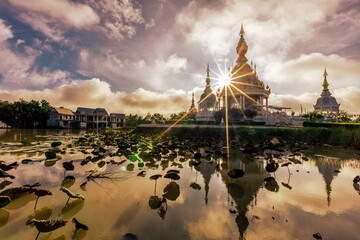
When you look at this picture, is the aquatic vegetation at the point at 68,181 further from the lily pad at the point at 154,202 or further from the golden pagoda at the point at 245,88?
the golden pagoda at the point at 245,88

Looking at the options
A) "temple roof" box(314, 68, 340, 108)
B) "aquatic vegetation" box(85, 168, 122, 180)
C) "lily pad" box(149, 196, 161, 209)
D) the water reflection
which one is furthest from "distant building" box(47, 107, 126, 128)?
"temple roof" box(314, 68, 340, 108)

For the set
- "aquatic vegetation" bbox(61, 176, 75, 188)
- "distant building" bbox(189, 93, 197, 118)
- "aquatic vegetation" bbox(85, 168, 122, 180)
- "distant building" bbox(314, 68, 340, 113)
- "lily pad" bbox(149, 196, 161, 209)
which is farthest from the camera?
"distant building" bbox(314, 68, 340, 113)

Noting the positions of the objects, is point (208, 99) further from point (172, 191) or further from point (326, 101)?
point (326, 101)

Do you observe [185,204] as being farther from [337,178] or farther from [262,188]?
[337,178]

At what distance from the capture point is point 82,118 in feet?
185

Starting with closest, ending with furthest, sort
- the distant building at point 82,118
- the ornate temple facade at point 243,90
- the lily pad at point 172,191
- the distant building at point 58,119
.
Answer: the lily pad at point 172,191
the ornate temple facade at point 243,90
the distant building at point 58,119
the distant building at point 82,118

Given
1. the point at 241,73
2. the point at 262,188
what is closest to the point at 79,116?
the point at 241,73

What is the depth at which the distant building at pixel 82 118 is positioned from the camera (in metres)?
52.0

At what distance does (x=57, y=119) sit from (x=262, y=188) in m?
63.2

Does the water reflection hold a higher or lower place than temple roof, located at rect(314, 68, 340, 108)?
lower

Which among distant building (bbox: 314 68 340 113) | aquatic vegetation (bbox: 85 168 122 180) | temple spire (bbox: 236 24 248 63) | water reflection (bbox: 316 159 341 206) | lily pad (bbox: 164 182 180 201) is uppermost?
temple spire (bbox: 236 24 248 63)

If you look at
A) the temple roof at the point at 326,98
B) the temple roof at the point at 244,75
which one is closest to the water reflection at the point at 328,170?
the temple roof at the point at 244,75

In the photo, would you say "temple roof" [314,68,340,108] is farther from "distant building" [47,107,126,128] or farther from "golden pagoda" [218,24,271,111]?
"distant building" [47,107,126,128]

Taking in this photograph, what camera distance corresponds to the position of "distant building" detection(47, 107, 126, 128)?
52000 mm
